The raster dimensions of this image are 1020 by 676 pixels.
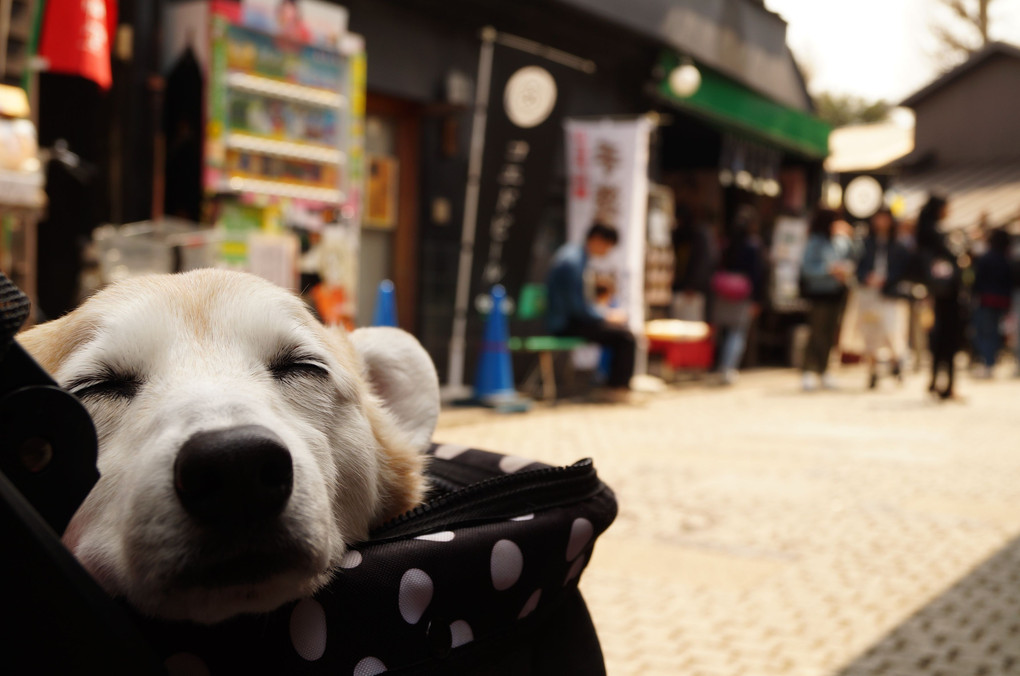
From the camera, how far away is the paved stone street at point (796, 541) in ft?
10.3

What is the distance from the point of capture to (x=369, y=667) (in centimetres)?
116

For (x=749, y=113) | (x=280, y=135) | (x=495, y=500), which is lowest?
(x=495, y=500)

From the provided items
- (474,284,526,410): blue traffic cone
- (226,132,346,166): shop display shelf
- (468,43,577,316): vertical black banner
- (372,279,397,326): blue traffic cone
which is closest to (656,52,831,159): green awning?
(468,43,577,316): vertical black banner

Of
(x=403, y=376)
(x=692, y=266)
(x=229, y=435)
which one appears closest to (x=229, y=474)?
(x=229, y=435)

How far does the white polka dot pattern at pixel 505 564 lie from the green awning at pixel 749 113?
12.5 metres

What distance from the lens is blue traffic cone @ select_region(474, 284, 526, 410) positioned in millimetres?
9141

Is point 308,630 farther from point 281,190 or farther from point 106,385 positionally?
point 281,190

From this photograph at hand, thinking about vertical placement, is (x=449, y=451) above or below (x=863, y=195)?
below

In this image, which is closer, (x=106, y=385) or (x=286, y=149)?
(x=106, y=385)

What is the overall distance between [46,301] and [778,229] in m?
13.3

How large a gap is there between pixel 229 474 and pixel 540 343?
867 centimetres

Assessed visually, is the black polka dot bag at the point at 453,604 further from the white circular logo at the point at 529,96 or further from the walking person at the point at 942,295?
the walking person at the point at 942,295

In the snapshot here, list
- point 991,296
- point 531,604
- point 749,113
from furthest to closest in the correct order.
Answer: point 991,296, point 749,113, point 531,604

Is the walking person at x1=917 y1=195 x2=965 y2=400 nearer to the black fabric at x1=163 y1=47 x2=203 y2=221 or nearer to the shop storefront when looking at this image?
the shop storefront
